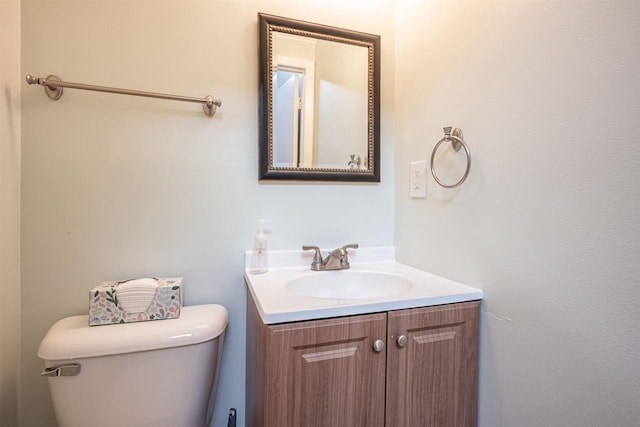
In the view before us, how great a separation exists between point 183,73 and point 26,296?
2.96 ft

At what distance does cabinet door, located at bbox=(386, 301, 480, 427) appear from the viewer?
0.80 metres

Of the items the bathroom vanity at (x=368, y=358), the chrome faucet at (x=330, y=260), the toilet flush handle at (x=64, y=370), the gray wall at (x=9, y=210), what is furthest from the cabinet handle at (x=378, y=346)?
the gray wall at (x=9, y=210)

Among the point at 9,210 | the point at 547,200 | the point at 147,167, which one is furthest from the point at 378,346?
the point at 9,210

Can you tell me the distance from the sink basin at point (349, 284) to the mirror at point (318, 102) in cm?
39

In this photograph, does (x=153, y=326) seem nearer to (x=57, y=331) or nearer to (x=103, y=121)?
(x=57, y=331)

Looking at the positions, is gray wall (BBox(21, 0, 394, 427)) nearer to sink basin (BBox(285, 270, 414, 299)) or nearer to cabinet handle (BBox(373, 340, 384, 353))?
sink basin (BBox(285, 270, 414, 299))

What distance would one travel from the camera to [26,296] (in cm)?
96

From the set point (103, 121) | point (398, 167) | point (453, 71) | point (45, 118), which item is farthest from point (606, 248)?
point (45, 118)

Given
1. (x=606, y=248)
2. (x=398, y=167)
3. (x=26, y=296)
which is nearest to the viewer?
(x=606, y=248)

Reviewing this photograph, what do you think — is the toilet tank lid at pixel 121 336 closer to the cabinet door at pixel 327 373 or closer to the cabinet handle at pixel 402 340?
the cabinet door at pixel 327 373

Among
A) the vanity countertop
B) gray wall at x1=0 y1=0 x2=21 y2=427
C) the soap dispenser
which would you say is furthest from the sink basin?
gray wall at x1=0 y1=0 x2=21 y2=427

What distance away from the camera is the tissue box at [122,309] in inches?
34.1

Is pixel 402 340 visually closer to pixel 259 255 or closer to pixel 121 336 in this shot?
pixel 259 255

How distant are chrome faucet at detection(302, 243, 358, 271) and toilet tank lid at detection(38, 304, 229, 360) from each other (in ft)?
1.31
